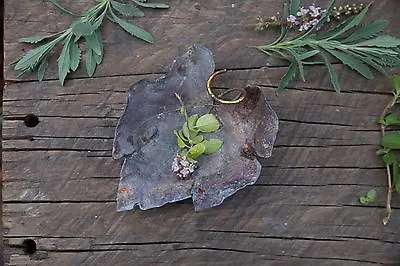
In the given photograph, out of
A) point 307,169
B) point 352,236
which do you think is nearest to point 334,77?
point 307,169

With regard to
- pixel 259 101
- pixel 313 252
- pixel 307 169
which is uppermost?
pixel 259 101

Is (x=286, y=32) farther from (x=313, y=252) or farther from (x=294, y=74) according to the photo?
(x=313, y=252)

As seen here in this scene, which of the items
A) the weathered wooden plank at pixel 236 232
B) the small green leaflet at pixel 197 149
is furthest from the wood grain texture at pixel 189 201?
the small green leaflet at pixel 197 149

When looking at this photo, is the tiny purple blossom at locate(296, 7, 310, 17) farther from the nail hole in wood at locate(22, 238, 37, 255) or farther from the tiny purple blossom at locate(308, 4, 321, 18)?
the nail hole in wood at locate(22, 238, 37, 255)

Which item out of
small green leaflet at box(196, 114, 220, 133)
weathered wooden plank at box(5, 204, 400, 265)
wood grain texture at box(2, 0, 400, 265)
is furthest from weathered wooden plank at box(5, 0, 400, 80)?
weathered wooden plank at box(5, 204, 400, 265)

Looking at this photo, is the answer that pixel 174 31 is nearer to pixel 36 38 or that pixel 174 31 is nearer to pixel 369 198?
pixel 36 38

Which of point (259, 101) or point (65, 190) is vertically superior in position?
point (259, 101)

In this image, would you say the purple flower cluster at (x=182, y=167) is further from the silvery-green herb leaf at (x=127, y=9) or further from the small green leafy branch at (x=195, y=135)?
the silvery-green herb leaf at (x=127, y=9)

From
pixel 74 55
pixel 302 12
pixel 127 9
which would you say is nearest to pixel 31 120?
pixel 74 55
